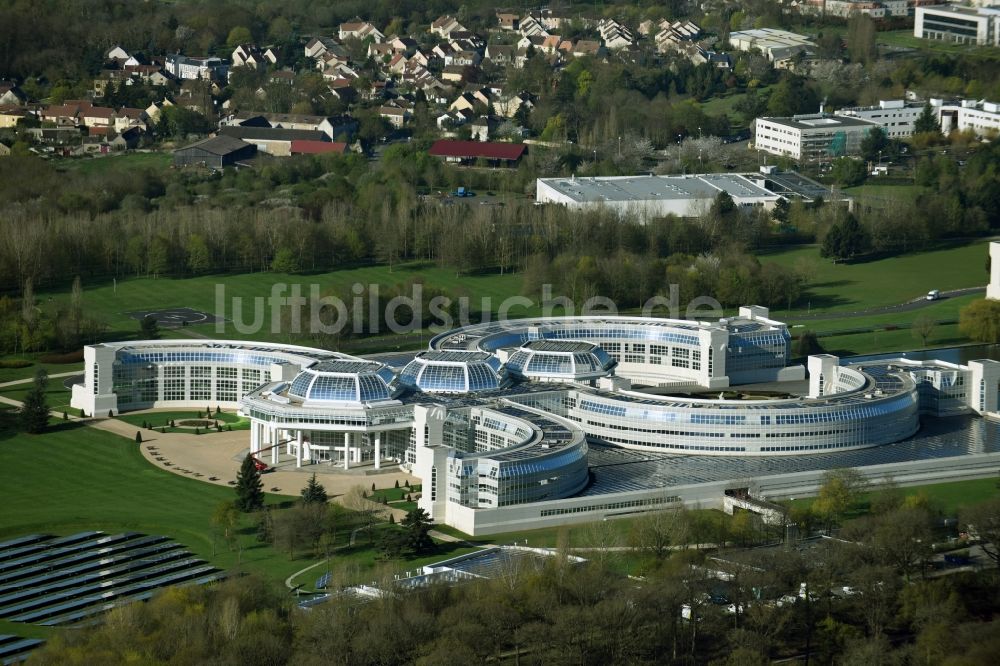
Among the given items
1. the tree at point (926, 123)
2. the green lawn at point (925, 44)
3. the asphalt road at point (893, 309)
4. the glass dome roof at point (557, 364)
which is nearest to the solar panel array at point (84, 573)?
the glass dome roof at point (557, 364)

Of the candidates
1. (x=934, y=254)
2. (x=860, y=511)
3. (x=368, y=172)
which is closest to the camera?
(x=860, y=511)

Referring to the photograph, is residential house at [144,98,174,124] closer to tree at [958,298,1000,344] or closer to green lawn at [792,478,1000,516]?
tree at [958,298,1000,344]

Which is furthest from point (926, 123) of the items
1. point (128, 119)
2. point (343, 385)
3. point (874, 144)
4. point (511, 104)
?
point (343, 385)

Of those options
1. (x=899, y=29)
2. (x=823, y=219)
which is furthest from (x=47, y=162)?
(x=899, y=29)

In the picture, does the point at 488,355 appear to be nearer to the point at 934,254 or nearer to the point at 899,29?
the point at 934,254

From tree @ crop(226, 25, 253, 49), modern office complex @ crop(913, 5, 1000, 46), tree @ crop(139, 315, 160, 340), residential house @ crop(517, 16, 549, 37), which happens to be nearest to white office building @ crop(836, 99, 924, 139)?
modern office complex @ crop(913, 5, 1000, 46)
